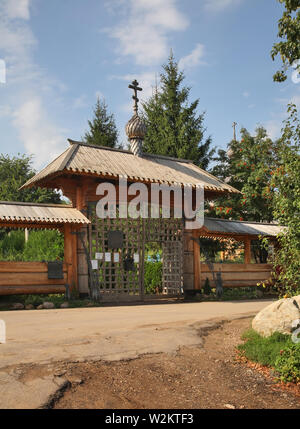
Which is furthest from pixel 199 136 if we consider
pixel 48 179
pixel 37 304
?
pixel 37 304

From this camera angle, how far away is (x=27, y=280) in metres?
11.6

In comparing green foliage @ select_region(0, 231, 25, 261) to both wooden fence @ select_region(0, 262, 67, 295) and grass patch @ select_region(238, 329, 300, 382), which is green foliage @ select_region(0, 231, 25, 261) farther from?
grass patch @ select_region(238, 329, 300, 382)

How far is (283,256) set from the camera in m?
8.88

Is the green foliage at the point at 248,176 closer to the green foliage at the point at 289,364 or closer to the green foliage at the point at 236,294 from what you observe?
the green foliage at the point at 236,294

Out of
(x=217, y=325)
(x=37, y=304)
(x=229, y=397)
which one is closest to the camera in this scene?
(x=229, y=397)

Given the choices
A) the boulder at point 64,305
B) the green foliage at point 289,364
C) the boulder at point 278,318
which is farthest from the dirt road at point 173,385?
the boulder at point 64,305

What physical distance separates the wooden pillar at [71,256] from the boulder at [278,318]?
22.1 feet

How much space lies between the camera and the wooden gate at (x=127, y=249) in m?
12.9

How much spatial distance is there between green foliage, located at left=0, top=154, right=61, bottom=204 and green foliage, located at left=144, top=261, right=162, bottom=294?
8738mm

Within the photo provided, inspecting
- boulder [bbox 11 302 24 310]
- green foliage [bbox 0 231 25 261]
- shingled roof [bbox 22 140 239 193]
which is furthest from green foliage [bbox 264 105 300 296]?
green foliage [bbox 0 231 25 261]

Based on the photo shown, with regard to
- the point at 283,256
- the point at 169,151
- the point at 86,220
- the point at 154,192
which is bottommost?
the point at 283,256

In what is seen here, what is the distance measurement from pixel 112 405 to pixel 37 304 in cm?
816

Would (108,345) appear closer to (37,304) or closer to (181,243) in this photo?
(37,304)

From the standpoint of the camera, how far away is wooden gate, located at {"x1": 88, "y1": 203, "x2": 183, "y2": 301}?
42.5 feet
